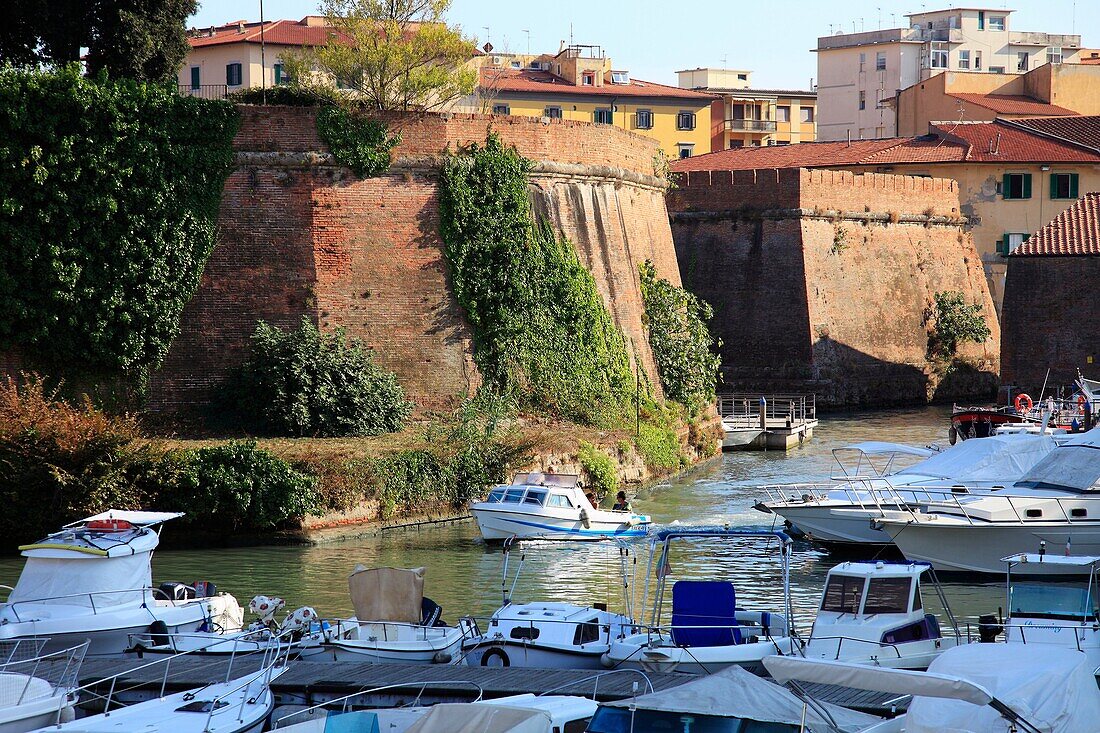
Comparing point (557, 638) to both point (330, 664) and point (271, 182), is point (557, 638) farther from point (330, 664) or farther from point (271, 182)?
point (271, 182)

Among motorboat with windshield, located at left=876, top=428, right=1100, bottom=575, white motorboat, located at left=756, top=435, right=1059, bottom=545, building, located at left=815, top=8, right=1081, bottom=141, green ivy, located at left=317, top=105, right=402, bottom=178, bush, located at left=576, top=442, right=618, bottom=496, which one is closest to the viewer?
motorboat with windshield, located at left=876, top=428, right=1100, bottom=575

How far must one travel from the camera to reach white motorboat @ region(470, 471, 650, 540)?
2472 cm

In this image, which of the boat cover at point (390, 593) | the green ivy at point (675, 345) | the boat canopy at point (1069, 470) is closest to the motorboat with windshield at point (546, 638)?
the boat cover at point (390, 593)

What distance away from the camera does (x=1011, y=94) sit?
67000 millimetres

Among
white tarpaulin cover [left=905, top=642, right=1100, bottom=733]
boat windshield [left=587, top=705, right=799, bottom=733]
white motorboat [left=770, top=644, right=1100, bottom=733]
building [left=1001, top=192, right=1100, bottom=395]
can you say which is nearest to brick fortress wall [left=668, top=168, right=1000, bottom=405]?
building [left=1001, top=192, right=1100, bottom=395]

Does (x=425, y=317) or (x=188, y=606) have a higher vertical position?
(x=425, y=317)

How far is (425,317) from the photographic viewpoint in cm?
2988

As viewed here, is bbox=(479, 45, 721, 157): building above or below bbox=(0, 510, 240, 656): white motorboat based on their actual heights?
above

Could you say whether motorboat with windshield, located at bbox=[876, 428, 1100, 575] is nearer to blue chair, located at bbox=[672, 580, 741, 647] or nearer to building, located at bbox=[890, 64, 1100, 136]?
blue chair, located at bbox=[672, 580, 741, 647]

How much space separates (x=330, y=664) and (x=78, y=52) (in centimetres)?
2237

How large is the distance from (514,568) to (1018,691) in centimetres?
1129

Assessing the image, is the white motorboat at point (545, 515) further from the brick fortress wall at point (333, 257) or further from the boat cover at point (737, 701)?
the boat cover at point (737, 701)

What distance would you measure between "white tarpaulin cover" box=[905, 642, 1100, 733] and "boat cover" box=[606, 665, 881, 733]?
778 mm

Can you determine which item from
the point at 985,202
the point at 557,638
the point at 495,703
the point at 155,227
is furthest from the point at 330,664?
the point at 985,202
